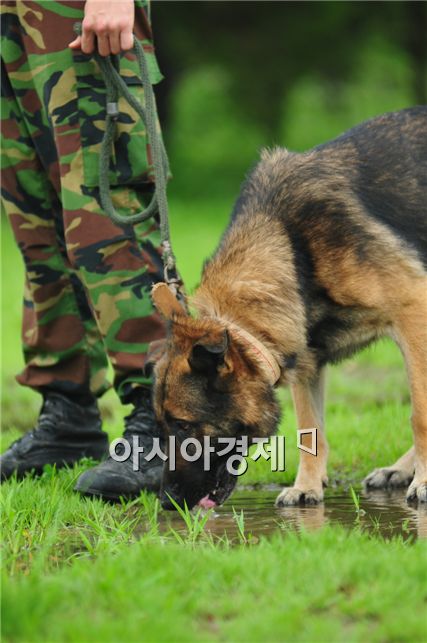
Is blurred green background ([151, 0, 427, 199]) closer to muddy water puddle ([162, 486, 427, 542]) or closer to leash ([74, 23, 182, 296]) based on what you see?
leash ([74, 23, 182, 296])

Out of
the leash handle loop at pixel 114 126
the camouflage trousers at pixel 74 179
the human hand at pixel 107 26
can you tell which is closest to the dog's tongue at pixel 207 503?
the camouflage trousers at pixel 74 179

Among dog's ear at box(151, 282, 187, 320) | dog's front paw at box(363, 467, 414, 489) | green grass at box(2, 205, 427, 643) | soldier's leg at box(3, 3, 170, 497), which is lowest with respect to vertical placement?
green grass at box(2, 205, 427, 643)

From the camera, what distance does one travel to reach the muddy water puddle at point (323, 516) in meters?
3.99

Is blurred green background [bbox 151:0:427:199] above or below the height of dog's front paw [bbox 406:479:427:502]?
above

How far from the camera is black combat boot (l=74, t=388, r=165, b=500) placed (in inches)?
182

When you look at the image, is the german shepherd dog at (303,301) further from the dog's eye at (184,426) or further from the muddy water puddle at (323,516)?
the muddy water puddle at (323,516)

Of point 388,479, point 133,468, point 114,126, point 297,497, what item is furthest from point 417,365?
point 114,126

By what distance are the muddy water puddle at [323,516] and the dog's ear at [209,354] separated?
0.58 meters

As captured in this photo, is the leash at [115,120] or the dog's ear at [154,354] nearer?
the dog's ear at [154,354]

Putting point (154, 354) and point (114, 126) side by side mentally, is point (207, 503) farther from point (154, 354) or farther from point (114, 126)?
point (114, 126)

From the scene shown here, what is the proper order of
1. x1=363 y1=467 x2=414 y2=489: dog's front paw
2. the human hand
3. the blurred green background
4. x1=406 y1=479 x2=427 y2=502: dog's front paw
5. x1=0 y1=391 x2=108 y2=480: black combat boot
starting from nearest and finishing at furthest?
the human hand, x1=406 y1=479 x2=427 y2=502: dog's front paw, x1=363 y1=467 x2=414 y2=489: dog's front paw, x1=0 y1=391 x2=108 y2=480: black combat boot, the blurred green background

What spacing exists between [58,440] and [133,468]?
77cm

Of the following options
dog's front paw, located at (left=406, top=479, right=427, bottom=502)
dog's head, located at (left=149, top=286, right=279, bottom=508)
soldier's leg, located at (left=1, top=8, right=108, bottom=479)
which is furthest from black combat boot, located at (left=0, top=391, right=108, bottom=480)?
dog's front paw, located at (left=406, top=479, right=427, bottom=502)

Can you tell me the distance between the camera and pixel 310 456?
505cm
